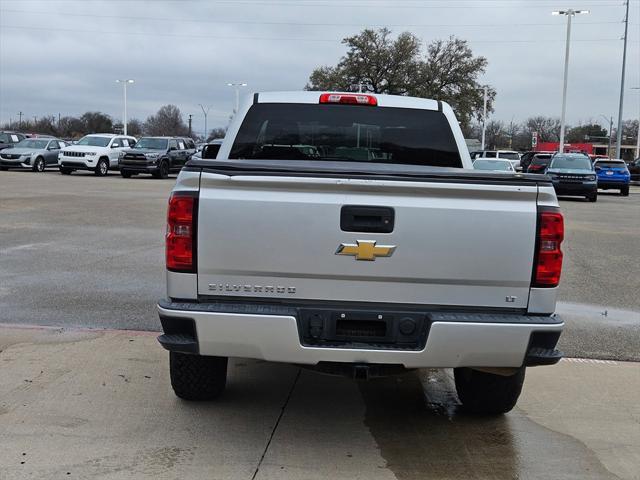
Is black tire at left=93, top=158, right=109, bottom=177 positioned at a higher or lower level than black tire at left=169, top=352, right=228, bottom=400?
higher

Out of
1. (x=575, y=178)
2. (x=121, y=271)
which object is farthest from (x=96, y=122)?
(x=121, y=271)

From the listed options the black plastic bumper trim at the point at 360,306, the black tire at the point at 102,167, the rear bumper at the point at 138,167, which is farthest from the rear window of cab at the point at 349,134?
the black tire at the point at 102,167

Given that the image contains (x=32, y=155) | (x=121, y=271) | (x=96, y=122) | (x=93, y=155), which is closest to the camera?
(x=121, y=271)

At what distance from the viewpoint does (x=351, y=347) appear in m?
3.52

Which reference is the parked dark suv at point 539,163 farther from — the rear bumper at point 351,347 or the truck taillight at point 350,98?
the rear bumper at point 351,347

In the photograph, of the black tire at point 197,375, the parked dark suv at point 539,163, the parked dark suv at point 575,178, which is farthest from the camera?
the parked dark suv at point 539,163

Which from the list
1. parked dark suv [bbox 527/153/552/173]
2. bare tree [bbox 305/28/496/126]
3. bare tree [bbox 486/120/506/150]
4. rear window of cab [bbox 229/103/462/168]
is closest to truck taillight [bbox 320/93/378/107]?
rear window of cab [bbox 229/103/462/168]

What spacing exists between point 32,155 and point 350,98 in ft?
98.6

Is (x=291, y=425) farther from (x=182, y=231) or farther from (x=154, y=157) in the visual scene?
(x=154, y=157)

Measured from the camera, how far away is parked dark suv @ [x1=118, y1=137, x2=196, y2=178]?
29.0 meters

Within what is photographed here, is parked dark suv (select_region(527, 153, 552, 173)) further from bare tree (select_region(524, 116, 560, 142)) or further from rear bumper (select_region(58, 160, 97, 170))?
bare tree (select_region(524, 116, 560, 142))

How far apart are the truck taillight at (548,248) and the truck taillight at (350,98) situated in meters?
2.21

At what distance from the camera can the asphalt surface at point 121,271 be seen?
21.6ft

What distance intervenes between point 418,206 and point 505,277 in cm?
60
